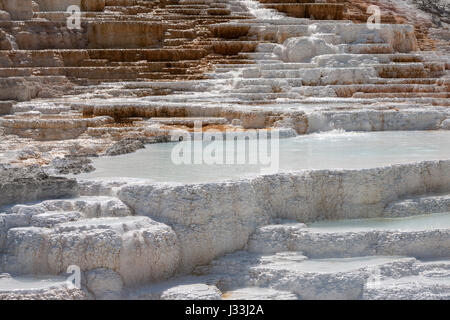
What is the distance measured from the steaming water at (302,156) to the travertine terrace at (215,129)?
0.27 meters

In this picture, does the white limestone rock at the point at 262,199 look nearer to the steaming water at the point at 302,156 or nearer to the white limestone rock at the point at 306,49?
the steaming water at the point at 302,156

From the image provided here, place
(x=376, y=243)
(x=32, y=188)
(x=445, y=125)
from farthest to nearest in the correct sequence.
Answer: (x=445, y=125)
(x=32, y=188)
(x=376, y=243)

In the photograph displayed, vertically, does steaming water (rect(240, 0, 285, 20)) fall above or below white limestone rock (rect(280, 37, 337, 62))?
above

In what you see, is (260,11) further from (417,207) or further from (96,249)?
(96,249)

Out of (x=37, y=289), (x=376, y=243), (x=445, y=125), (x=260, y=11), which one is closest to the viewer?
(x=37, y=289)

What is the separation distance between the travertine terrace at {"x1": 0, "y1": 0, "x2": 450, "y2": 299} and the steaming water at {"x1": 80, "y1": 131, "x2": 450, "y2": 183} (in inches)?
10.5

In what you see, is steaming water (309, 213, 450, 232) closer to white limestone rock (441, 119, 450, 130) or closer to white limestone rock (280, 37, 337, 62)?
white limestone rock (441, 119, 450, 130)

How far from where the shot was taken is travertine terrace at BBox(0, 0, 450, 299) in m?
5.23

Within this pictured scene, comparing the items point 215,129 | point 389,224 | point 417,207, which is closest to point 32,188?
point 389,224

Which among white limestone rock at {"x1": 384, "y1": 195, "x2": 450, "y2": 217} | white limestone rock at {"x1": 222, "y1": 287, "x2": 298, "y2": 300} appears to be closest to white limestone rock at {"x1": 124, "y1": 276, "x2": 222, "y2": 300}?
white limestone rock at {"x1": 222, "y1": 287, "x2": 298, "y2": 300}

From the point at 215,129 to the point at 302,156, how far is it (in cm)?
256

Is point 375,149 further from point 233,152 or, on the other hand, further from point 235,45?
point 235,45

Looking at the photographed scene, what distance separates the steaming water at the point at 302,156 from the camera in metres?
6.36

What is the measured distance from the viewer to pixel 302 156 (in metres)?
7.30
